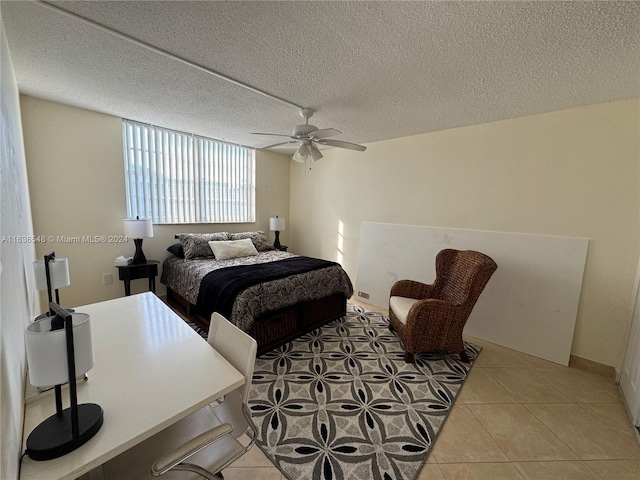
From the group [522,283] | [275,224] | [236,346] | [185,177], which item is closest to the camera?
[236,346]

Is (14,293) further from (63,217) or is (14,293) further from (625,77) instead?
(625,77)

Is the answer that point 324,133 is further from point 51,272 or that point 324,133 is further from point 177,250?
point 177,250

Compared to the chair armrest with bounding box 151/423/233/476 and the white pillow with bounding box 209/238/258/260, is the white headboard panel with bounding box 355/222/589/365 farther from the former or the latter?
the chair armrest with bounding box 151/423/233/476

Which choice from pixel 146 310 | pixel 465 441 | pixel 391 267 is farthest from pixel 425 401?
pixel 146 310

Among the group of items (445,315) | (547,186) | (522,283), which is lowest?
(445,315)

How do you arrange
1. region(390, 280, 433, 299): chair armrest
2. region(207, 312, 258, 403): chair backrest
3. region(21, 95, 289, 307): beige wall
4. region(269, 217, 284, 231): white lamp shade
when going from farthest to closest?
region(269, 217, 284, 231): white lamp shade
region(390, 280, 433, 299): chair armrest
region(21, 95, 289, 307): beige wall
region(207, 312, 258, 403): chair backrest

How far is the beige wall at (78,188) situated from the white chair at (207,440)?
2.74 m

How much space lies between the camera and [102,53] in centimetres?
182

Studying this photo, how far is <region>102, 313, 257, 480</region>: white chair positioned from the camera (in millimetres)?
896

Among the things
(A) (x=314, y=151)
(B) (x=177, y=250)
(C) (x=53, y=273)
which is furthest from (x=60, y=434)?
(B) (x=177, y=250)

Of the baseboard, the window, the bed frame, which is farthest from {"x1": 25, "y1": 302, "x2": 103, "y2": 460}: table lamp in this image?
the baseboard

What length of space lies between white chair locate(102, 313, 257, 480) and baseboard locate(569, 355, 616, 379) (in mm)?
3063

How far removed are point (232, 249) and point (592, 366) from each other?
4.07 meters

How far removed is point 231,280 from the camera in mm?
2559
